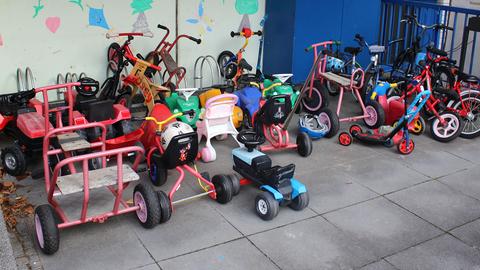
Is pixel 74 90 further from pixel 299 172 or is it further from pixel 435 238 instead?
pixel 435 238

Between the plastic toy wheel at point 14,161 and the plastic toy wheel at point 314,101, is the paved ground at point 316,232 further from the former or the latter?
the plastic toy wheel at point 314,101

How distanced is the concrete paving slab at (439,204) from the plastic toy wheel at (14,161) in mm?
3958

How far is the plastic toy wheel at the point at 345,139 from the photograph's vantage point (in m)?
6.94

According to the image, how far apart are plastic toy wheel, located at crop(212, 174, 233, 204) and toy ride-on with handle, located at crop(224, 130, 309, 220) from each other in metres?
0.09

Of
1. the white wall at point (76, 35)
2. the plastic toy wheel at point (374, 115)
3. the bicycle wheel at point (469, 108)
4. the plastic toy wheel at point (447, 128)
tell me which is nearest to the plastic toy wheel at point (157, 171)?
the white wall at point (76, 35)

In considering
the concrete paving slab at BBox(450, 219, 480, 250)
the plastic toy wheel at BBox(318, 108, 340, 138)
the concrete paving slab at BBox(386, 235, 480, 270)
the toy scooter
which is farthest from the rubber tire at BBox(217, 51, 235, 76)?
the concrete paving slab at BBox(386, 235, 480, 270)

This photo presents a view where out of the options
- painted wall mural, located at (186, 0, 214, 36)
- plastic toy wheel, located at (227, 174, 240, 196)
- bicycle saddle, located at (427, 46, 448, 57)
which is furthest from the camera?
painted wall mural, located at (186, 0, 214, 36)

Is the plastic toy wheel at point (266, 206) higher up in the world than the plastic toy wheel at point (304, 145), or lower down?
lower down

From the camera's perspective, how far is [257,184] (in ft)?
17.7

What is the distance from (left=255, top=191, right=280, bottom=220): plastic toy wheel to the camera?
4828mm

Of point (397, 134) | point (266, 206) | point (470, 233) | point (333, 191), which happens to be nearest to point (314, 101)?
point (397, 134)

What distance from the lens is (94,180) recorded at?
14.2ft

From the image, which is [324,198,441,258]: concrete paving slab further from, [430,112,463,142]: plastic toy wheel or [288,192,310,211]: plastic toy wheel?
[430,112,463,142]: plastic toy wheel

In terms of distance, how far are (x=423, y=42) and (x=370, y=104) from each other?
3733 mm
